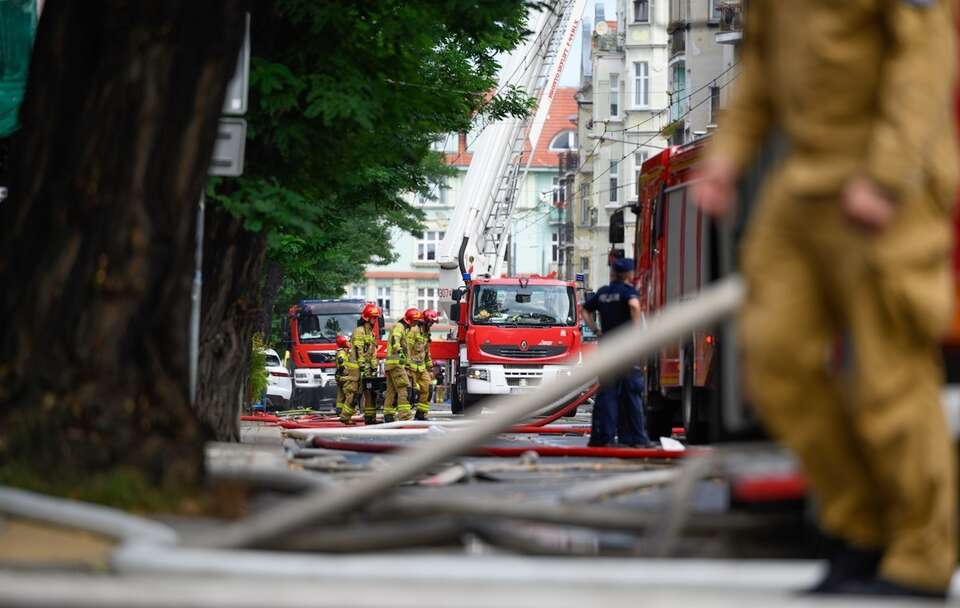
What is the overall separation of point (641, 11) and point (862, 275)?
292 feet

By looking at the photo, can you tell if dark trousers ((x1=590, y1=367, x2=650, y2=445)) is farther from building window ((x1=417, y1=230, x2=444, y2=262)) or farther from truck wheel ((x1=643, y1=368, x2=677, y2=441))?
building window ((x1=417, y1=230, x2=444, y2=262))

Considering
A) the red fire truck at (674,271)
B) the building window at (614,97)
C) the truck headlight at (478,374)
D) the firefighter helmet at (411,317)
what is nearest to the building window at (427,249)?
the building window at (614,97)

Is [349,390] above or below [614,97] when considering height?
below

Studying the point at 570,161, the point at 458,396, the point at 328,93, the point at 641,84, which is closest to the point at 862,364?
the point at 328,93

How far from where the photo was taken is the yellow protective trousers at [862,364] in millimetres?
4562

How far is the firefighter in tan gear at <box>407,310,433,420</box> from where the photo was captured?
93.3ft

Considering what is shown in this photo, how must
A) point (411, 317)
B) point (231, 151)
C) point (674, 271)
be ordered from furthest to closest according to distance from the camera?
point (411, 317) → point (674, 271) → point (231, 151)

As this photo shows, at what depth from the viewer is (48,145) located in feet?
24.9

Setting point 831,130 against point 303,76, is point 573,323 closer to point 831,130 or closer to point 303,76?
point 303,76

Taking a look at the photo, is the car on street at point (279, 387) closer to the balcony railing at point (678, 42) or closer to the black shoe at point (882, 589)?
the balcony railing at point (678, 42)

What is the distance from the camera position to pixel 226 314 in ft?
46.8

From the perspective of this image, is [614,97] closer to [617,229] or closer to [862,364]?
[617,229]

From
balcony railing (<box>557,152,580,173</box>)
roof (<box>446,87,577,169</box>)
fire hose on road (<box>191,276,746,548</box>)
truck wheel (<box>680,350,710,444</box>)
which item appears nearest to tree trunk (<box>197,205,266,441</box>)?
truck wheel (<box>680,350,710,444</box>)

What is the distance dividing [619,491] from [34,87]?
2971 mm
